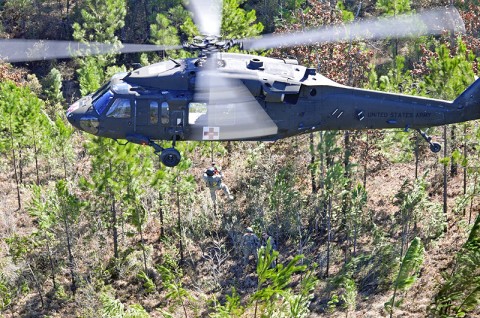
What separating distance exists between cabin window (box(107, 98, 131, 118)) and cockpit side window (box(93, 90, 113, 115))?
0.64 ft

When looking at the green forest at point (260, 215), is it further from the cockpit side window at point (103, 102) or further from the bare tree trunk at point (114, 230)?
the cockpit side window at point (103, 102)

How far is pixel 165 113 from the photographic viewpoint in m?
16.5

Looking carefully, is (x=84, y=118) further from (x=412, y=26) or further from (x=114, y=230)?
(x=412, y=26)

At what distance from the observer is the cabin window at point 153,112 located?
54.0 ft

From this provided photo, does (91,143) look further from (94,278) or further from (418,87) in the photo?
(418,87)

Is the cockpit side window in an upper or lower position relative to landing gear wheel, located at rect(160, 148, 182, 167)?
upper

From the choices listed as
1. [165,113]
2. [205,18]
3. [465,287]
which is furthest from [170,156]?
[465,287]

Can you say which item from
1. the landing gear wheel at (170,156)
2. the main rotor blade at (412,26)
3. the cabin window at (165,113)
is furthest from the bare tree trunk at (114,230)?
the main rotor blade at (412,26)

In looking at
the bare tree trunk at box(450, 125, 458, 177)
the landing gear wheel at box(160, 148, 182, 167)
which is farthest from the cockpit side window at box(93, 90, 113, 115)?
the bare tree trunk at box(450, 125, 458, 177)

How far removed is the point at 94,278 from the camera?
23.5 m

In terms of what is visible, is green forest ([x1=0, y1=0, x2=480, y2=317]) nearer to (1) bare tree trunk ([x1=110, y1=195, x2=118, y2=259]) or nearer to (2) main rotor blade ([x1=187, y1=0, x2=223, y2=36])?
(1) bare tree trunk ([x1=110, y1=195, x2=118, y2=259])

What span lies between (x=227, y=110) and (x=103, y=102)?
3477 millimetres

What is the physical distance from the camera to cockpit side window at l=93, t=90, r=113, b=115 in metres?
16.6

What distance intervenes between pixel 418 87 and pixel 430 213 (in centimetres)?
478
